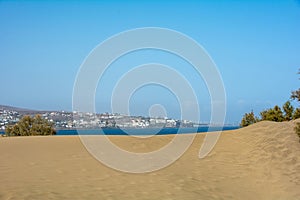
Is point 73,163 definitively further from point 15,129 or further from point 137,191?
point 15,129

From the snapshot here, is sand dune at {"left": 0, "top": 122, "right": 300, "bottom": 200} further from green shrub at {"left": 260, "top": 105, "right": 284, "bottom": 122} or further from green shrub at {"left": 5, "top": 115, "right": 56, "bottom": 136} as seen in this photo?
green shrub at {"left": 5, "top": 115, "right": 56, "bottom": 136}

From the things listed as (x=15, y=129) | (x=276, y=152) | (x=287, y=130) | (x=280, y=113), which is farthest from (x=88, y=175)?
(x=15, y=129)

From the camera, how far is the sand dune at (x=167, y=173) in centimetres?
886

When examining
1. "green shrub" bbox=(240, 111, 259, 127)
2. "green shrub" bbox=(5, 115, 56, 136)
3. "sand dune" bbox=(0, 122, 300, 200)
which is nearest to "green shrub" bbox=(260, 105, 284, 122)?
"green shrub" bbox=(240, 111, 259, 127)

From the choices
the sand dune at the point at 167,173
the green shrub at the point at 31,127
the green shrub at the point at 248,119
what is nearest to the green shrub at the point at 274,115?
the green shrub at the point at 248,119

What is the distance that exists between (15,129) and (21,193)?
27696 mm

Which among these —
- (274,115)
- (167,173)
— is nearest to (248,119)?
(274,115)

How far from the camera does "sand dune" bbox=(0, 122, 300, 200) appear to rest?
8.86 meters

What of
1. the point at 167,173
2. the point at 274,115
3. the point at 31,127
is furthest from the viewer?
the point at 31,127

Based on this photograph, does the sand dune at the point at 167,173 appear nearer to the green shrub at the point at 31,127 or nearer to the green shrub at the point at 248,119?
the green shrub at the point at 248,119

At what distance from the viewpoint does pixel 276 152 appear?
45.2 ft

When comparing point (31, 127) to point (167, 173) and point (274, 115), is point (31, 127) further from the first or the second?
point (167, 173)

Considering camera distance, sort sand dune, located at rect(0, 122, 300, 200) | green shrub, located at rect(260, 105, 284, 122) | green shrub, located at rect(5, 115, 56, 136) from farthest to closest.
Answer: green shrub, located at rect(5, 115, 56, 136), green shrub, located at rect(260, 105, 284, 122), sand dune, located at rect(0, 122, 300, 200)

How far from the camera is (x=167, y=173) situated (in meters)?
11.4
